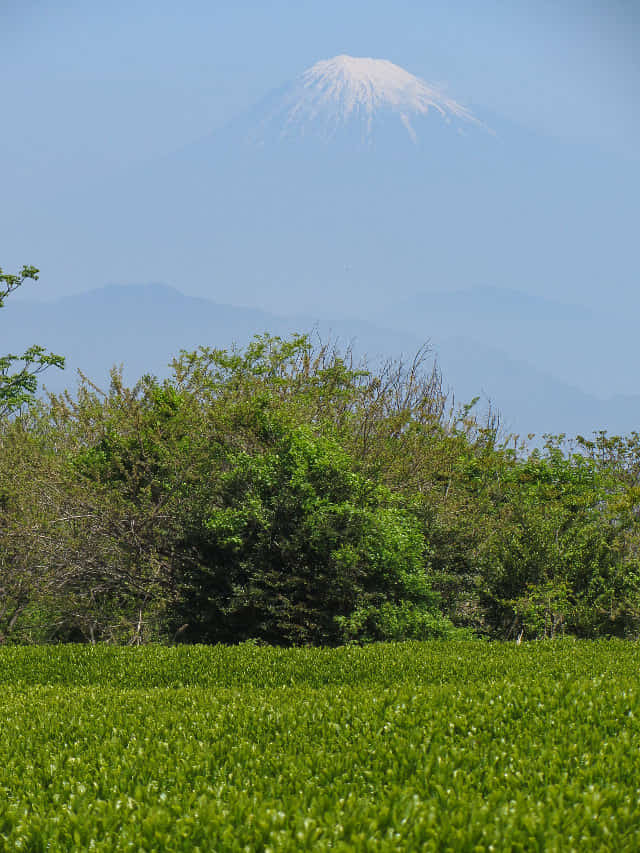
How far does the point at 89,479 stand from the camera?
57.1 ft

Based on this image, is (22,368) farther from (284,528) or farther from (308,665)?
(308,665)

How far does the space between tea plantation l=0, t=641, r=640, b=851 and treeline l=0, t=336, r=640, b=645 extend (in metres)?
4.31

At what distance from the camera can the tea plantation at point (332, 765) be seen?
14.5 feet

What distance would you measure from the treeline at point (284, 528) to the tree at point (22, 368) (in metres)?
5.09

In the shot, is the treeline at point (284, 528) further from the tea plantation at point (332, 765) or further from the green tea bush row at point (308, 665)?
the tea plantation at point (332, 765)

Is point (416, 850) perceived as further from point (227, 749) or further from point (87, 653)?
point (87, 653)

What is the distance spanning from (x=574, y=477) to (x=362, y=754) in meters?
16.7

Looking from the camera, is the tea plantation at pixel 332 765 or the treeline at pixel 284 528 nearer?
the tea plantation at pixel 332 765

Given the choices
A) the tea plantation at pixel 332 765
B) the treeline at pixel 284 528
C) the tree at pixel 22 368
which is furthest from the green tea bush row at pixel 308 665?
the tree at pixel 22 368

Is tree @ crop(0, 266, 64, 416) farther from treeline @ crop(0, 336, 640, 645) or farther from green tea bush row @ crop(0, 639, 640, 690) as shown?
green tea bush row @ crop(0, 639, 640, 690)

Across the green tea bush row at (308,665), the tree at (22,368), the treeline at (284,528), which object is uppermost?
the tree at (22,368)

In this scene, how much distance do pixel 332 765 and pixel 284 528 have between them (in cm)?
857

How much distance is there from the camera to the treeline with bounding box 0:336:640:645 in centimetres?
1393

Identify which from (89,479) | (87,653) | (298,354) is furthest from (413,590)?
(298,354)
